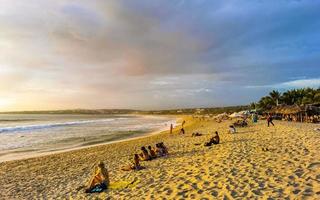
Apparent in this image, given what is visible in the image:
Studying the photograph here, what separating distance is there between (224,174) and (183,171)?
1802 millimetres

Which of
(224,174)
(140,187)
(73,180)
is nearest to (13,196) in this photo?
(73,180)

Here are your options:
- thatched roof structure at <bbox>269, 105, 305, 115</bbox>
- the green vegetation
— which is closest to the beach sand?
thatched roof structure at <bbox>269, 105, 305, 115</bbox>

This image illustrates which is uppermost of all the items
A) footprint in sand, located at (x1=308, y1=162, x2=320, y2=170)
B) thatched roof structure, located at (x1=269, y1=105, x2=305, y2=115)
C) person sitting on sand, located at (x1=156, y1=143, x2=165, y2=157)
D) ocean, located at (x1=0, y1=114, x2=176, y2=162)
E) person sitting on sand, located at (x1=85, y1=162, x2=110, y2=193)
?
thatched roof structure, located at (x1=269, y1=105, x2=305, y2=115)

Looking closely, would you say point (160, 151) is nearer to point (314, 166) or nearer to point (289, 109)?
point (314, 166)

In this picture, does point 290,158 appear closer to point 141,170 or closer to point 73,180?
point 141,170

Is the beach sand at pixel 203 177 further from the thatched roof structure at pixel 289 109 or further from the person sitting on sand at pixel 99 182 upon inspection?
the thatched roof structure at pixel 289 109

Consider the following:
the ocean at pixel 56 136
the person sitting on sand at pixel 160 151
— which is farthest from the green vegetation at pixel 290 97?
the person sitting on sand at pixel 160 151

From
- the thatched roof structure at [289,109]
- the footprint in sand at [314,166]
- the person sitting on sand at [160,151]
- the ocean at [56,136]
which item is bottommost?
the ocean at [56,136]

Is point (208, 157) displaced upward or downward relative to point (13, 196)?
upward

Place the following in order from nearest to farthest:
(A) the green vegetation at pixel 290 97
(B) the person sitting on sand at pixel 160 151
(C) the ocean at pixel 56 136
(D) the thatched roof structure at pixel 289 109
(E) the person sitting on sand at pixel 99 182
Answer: (E) the person sitting on sand at pixel 99 182 < (B) the person sitting on sand at pixel 160 151 < (C) the ocean at pixel 56 136 < (D) the thatched roof structure at pixel 289 109 < (A) the green vegetation at pixel 290 97

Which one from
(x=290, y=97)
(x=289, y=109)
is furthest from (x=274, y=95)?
(x=289, y=109)

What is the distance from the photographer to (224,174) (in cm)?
984

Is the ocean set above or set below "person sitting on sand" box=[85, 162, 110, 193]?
below

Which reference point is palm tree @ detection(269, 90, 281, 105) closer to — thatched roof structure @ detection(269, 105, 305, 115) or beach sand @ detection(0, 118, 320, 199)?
thatched roof structure @ detection(269, 105, 305, 115)
